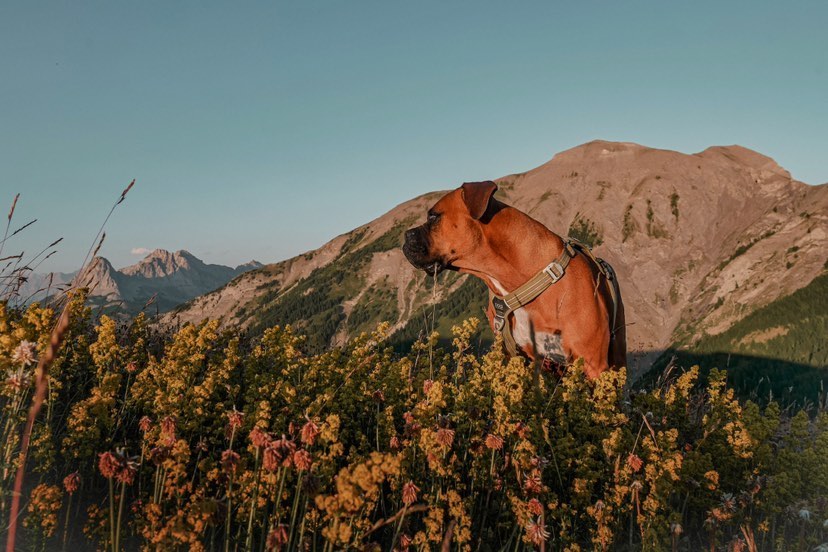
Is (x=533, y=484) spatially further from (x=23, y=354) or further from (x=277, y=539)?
(x=23, y=354)

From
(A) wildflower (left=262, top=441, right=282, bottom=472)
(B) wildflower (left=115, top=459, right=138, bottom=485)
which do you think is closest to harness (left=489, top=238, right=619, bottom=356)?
(A) wildflower (left=262, top=441, right=282, bottom=472)

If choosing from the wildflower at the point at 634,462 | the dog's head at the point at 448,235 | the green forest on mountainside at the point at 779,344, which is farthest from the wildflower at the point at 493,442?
the green forest on mountainside at the point at 779,344

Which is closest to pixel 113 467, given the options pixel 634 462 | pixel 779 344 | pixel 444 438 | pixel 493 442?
pixel 444 438

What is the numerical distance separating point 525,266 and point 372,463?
13.6 ft

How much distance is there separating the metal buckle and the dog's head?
869 millimetres

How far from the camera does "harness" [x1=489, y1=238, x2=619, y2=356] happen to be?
17.8 feet

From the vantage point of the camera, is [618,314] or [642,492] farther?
[618,314]

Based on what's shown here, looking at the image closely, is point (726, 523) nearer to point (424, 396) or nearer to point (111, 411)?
point (424, 396)

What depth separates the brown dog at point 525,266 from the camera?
17.5 feet

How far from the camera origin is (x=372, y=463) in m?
1.92

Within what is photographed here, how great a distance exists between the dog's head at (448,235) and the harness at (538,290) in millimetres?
768

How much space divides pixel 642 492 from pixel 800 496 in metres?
1.51

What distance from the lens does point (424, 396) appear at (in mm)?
3893

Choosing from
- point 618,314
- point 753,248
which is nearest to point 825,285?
point 753,248
